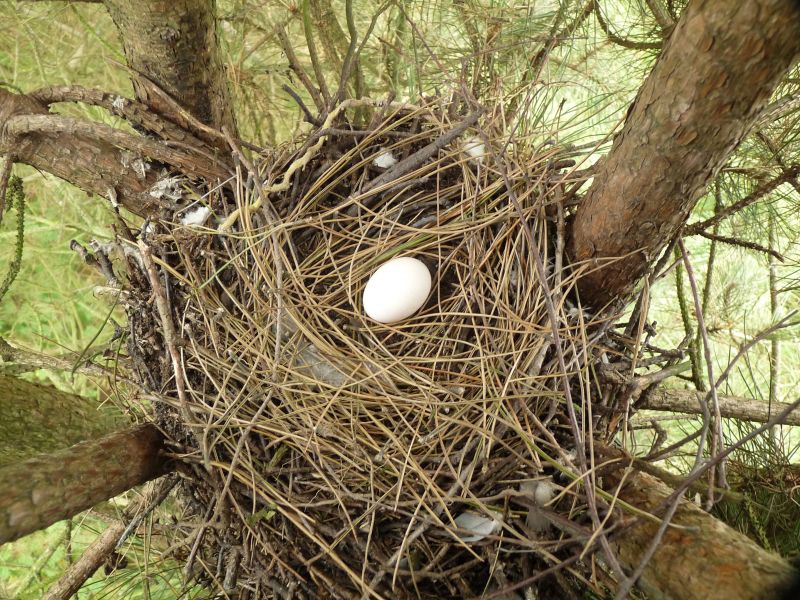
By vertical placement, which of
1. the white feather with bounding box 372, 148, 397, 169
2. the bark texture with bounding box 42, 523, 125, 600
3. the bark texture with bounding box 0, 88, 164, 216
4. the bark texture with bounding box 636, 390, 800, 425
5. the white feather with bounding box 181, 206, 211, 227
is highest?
the white feather with bounding box 372, 148, 397, 169

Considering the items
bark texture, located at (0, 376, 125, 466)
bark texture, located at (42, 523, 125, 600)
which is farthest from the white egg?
bark texture, located at (42, 523, 125, 600)

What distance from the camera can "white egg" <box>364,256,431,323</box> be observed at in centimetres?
111

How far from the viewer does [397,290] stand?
1104 millimetres

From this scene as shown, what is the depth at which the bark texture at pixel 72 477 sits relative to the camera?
0.77m

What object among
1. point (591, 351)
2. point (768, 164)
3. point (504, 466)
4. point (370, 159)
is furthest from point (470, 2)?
point (504, 466)

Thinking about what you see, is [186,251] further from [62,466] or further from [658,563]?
[658,563]

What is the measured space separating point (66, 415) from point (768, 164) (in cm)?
159

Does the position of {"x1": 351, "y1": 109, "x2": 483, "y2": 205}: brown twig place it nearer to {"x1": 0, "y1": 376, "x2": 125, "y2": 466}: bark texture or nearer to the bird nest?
the bird nest

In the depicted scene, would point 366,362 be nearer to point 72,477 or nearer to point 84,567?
point 72,477

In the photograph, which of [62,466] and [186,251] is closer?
[62,466]

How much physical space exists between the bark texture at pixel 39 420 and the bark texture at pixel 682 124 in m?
1.04

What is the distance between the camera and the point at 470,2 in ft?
4.53

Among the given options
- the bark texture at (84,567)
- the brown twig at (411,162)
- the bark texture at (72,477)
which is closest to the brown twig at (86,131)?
the brown twig at (411,162)

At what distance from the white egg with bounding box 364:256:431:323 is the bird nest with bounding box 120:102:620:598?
4 cm
